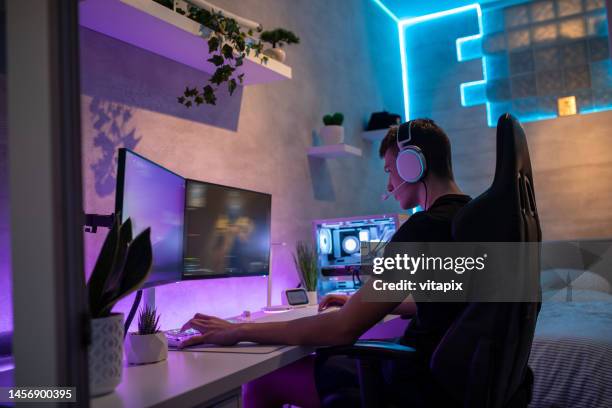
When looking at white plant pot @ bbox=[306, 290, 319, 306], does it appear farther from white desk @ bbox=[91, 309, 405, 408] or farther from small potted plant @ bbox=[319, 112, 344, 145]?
white desk @ bbox=[91, 309, 405, 408]

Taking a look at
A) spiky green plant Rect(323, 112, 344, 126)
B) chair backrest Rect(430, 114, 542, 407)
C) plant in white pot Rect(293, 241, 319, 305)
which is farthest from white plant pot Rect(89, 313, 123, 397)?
spiky green plant Rect(323, 112, 344, 126)

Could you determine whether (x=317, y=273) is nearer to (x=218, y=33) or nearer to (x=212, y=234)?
(x=212, y=234)

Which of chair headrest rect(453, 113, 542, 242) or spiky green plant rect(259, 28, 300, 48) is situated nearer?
chair headrest rect(453, 113, 542, 242)

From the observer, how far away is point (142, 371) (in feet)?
4.00

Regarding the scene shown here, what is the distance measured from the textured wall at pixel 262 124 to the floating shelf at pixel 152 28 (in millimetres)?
60

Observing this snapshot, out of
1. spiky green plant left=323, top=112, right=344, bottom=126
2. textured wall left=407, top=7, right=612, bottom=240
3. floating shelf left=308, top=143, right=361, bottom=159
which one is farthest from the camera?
textured wall left=407, top=7, right=612, bottom=240

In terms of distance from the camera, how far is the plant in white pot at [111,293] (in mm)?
1021

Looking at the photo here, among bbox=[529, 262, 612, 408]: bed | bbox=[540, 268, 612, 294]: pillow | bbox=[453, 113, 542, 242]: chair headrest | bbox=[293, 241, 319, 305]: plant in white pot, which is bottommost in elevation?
bbox=[529, 262, 612, 408]: bed

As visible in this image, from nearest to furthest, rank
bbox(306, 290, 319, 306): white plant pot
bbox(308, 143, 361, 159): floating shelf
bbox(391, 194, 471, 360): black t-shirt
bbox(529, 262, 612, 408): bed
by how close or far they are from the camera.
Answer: bbox(391, 194, 471, 360): black t-shirt < bbox(529, 262, 612, 408): bed < bbox(306, 290, 319, 306): white plant pot < bbox(308, 143, 361, 159): floating shelf

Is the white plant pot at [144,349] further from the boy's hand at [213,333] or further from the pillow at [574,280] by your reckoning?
the pillow at [574,280]

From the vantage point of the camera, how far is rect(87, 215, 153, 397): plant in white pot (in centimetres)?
102

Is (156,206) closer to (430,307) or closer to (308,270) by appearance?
(430,307)

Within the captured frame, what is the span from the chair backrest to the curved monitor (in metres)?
0.82

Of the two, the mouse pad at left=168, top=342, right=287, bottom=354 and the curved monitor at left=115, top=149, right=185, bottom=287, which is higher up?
the curved monitor at left=115, top=149, right=185, bottom=287
